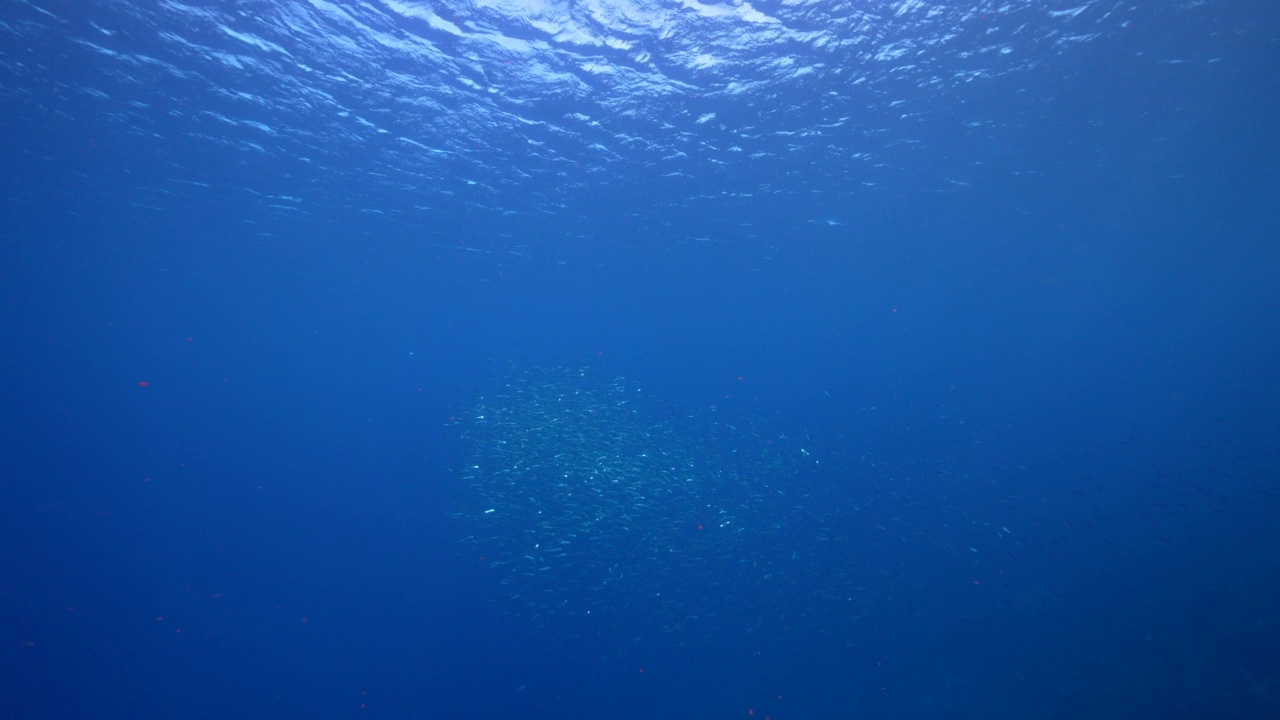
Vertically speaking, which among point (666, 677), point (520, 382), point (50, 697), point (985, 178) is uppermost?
point (985, 178)

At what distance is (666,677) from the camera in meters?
14.4

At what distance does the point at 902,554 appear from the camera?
17.5 metres

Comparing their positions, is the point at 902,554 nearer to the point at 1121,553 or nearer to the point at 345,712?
the point at 1121,553

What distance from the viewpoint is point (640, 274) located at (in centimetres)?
2894

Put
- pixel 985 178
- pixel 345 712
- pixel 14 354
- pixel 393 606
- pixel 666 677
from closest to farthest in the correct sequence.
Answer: pixel 666 677 < pixel 345 712 < pixel 985 178 < pixel 393 606 < pixel 14 354

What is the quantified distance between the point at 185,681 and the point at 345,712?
6.08 m

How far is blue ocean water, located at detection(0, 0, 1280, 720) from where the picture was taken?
10648 mm

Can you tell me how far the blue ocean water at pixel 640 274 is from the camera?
10.6 meters

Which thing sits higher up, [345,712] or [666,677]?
[666,677]

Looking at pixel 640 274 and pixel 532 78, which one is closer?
pixel 532 78

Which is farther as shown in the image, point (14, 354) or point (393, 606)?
point (14, 354)

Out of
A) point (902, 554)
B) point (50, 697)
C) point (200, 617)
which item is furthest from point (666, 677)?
point (50, 697)

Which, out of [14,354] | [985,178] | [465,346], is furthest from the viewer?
[465,346]

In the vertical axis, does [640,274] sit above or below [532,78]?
below
